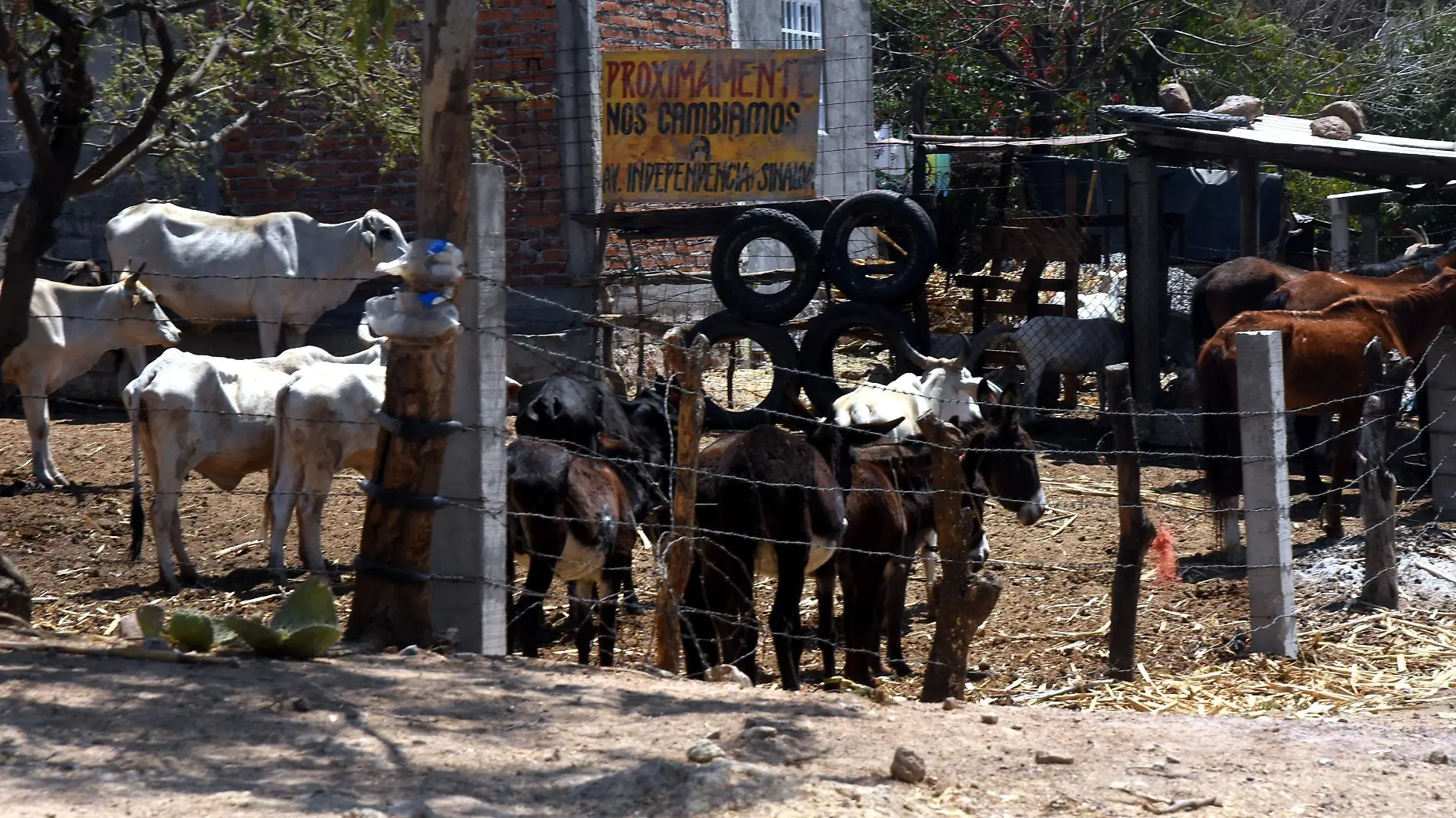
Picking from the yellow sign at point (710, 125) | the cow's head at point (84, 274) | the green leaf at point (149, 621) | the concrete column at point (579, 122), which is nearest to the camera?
the green leaf at point (149, 621)

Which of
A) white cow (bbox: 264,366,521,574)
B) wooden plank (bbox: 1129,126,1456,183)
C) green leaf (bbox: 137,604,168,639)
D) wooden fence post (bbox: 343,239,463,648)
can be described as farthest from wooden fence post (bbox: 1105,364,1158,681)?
wooden plank (bbox: 1129,126,1456,183)

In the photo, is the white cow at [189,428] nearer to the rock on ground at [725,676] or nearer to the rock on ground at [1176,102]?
the rock on ground at [725,676]

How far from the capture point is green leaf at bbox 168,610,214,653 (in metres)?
5.33

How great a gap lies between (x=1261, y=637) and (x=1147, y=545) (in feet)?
2.39

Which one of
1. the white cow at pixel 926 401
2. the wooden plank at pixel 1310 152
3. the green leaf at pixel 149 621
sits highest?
the wooden plank at pixel 1310 152

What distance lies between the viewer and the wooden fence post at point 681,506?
21.5 ft

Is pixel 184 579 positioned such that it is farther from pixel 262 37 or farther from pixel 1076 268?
pixel 1076 268

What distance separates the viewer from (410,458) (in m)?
5.48

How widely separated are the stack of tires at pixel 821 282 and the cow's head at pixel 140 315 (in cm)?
459

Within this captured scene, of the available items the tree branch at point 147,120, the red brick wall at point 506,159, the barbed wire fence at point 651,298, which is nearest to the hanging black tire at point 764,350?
the barbed wire fence at point 651,298

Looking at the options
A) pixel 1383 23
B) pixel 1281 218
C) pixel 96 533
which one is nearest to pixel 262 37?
pixel 96 533

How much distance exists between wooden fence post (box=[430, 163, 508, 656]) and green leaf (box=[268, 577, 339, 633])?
419 millimetres

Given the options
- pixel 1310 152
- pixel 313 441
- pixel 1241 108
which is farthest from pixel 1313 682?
pixel 1241 108

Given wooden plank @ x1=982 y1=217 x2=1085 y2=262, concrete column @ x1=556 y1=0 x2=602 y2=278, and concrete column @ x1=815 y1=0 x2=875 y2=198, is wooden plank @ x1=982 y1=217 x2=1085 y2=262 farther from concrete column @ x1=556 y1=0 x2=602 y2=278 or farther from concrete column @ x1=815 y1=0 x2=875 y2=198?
concrete column @ x1=815 y1=0 x2=875 y2=198
